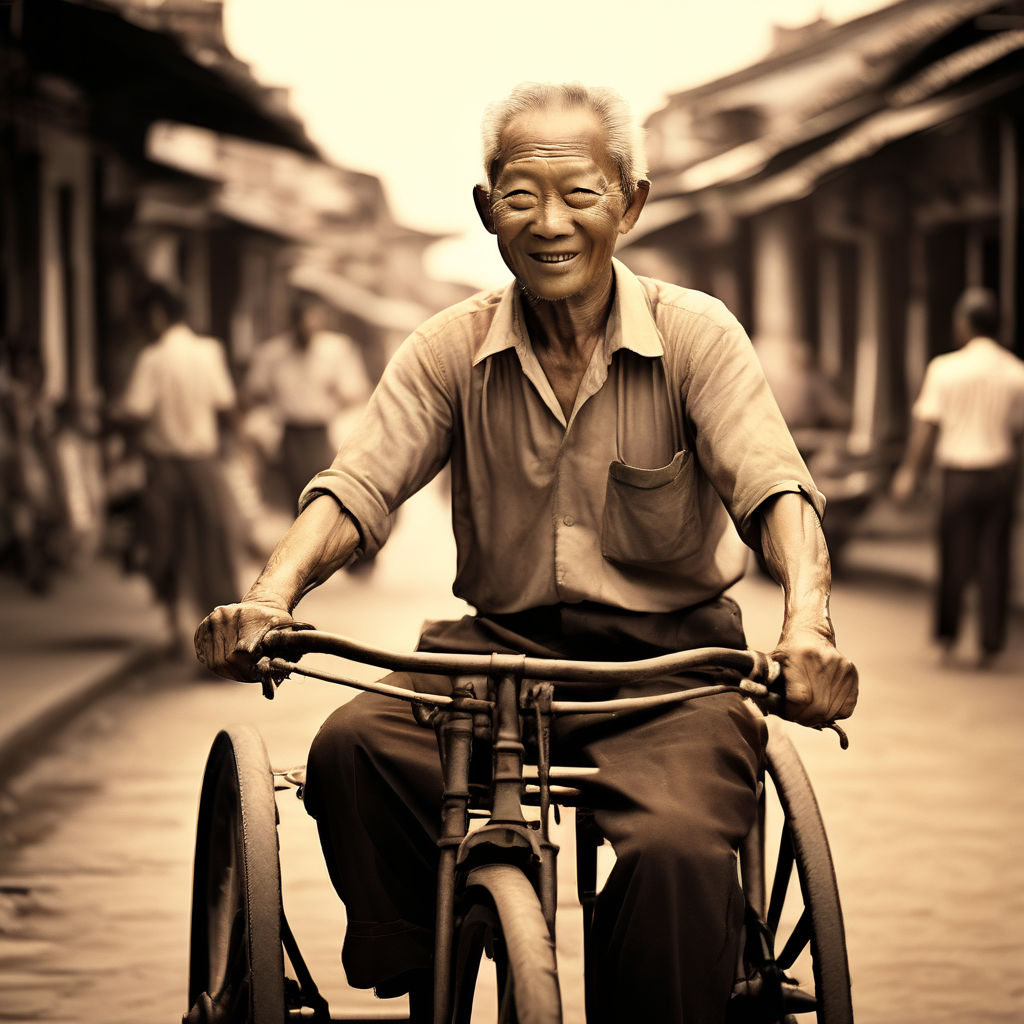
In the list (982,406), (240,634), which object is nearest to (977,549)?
(982,406)

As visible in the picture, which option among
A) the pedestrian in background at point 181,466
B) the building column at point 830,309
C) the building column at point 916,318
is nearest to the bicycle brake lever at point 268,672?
the pedestrian in background at point 181,466

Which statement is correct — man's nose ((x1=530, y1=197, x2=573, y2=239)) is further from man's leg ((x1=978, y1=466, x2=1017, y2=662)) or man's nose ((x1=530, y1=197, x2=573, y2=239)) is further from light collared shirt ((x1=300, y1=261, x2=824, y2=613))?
man's leg ((x1=978, y1=466, x2=1017, y2=662))

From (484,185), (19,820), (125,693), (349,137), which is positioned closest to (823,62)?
(349,137)

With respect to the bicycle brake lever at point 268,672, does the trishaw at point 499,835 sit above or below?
below

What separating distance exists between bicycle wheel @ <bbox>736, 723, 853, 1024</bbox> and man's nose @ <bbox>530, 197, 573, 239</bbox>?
97 centimetres

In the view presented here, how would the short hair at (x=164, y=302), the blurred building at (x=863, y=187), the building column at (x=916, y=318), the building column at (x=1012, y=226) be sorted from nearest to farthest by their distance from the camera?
the short hair at (x=164, y=302)
the building column at (x=1012, y=226)
the blurred building at (x=863, y=187)
the building column at (x=916, y=318)

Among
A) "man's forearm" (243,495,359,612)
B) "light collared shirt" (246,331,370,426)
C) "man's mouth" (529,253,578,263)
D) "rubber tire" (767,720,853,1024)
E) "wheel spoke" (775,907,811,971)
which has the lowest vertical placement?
"wheel spoke" (775,907,811,971)

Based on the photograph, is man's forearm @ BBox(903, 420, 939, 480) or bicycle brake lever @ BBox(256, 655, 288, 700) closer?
bicycle brake lever @ BBox(256, 655, 288, 700)

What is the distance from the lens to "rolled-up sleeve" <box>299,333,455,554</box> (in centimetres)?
334

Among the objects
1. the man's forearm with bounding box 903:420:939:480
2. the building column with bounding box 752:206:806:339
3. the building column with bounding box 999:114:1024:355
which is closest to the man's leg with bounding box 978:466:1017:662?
the man's forearm with bounding box 903:420:939:480

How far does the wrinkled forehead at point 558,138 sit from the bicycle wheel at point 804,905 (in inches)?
42.4

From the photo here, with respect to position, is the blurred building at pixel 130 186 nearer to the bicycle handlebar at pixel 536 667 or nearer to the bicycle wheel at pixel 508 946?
the bicycle handlebar at pixel 536 667

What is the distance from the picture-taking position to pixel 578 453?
336cm

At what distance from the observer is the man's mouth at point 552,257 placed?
10.6ft
